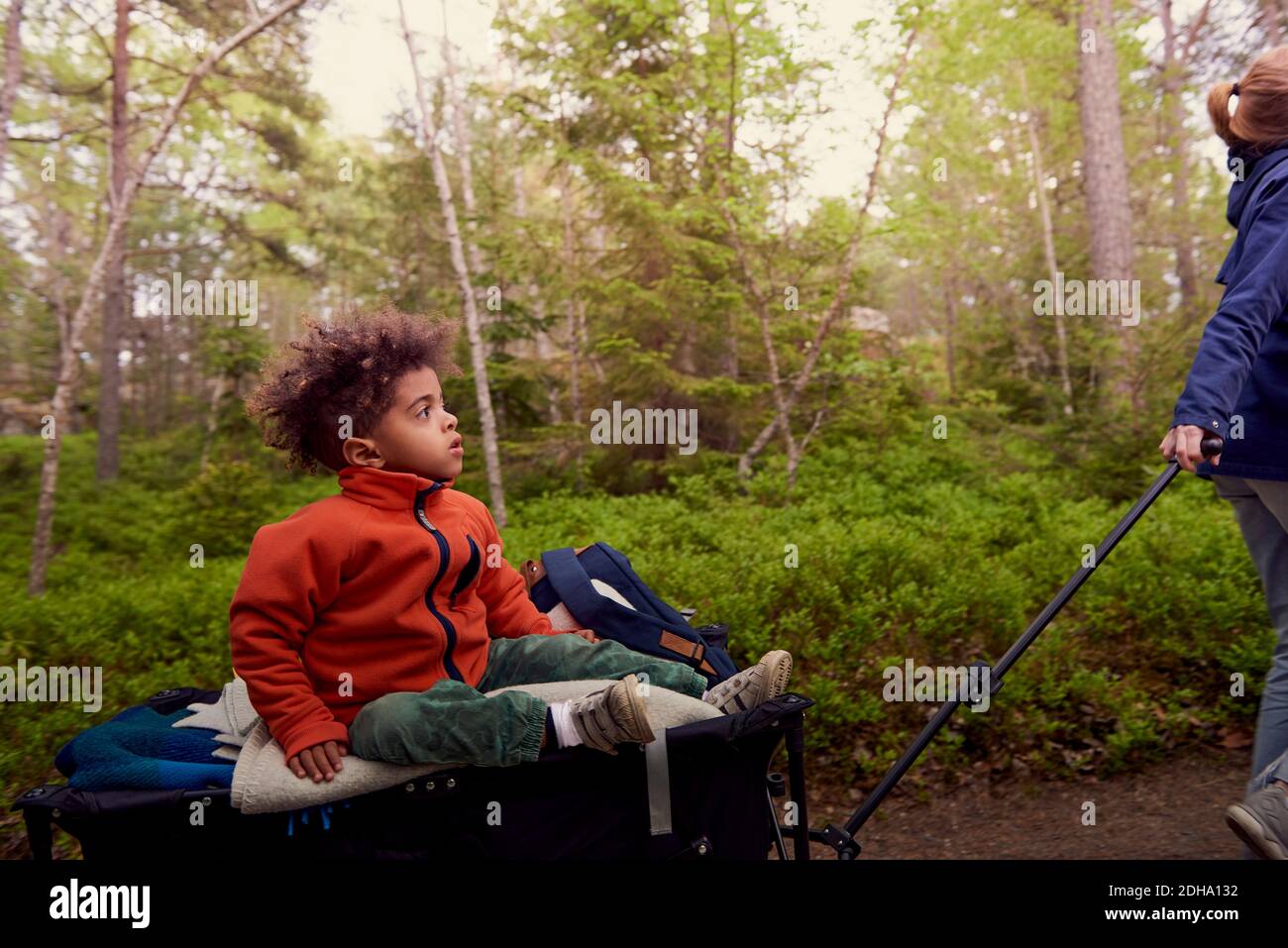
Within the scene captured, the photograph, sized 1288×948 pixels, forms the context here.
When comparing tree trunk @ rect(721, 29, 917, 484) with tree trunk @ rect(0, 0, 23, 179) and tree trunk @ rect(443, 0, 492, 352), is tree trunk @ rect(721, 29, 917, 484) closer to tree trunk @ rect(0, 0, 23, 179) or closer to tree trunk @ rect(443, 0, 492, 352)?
tree trunk @ rect(443, 0, 492, 352)

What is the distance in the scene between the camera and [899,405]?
33.3ft

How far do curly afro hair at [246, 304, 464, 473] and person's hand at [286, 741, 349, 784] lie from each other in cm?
86

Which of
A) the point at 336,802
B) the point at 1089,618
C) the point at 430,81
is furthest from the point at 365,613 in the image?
the point at 430,81

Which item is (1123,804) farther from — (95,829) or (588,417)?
(588,417)

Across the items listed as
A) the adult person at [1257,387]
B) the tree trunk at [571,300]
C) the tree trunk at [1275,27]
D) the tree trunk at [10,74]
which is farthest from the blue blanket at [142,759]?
the tree trunk at [1275,27]

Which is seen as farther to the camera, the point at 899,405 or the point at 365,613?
the point at 899,405

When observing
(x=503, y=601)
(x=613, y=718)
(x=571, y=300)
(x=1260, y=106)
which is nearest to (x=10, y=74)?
(x=571, y=300)

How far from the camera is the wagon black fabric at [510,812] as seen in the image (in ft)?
6.05

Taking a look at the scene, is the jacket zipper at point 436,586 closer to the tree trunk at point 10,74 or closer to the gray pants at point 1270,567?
the gray pants at point 1270,567

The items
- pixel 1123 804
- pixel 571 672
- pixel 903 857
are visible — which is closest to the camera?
pixel 571 672

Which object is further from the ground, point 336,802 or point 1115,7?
point 1115,7

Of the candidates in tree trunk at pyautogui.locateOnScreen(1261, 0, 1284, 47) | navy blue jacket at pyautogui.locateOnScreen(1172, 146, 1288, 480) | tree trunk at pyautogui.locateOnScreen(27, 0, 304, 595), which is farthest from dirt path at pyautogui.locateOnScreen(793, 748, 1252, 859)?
tree trunk at pyautogui.locateOnScreen(1261, 0, 1284, 47)

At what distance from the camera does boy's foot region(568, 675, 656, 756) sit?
6.00ft

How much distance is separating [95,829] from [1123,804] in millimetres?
3954
